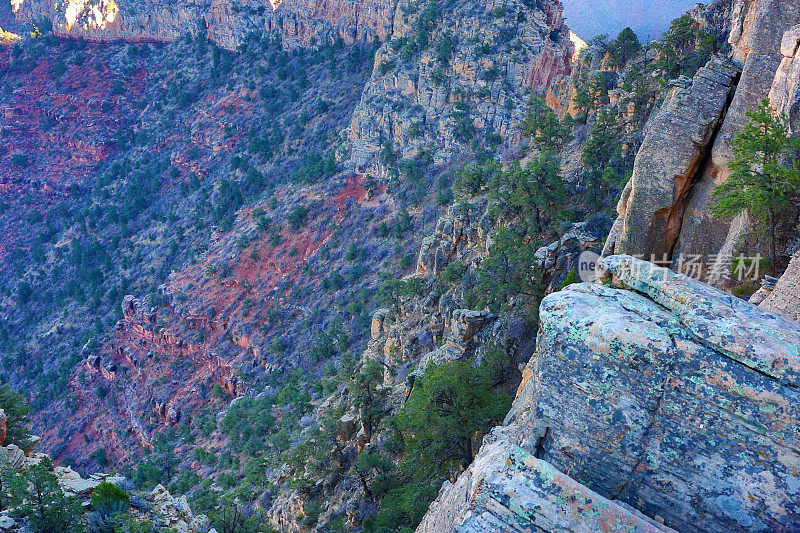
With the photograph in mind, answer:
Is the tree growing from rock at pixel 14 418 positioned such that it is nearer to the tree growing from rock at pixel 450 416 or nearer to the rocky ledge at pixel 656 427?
the tree growing from rock at pixel 450 416

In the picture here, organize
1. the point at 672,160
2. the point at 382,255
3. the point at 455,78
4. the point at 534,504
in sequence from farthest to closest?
the point at 455,78 → the point at 382,255 → the point at 672,160 → the point at 534,504

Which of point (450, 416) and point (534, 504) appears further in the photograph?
point (450, 416)

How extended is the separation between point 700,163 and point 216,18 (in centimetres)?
8343

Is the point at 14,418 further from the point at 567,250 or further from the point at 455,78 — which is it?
the point at 455,78

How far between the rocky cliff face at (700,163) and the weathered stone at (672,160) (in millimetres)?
27

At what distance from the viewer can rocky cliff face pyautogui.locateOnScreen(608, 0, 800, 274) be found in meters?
17.3

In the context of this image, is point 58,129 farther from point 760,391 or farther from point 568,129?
point 760,391

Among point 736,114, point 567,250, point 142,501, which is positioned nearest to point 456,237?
point 567,250

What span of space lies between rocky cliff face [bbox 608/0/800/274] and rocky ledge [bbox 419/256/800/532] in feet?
26.5

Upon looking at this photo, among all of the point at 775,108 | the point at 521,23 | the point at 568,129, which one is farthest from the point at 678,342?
the point at 521,23

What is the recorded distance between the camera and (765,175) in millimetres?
15125

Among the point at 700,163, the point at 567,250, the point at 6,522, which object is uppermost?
the point at 700,163

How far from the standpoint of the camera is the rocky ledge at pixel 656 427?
880 cm

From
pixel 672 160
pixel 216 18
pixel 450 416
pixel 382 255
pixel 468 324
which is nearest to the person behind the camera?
pixel 672 160
